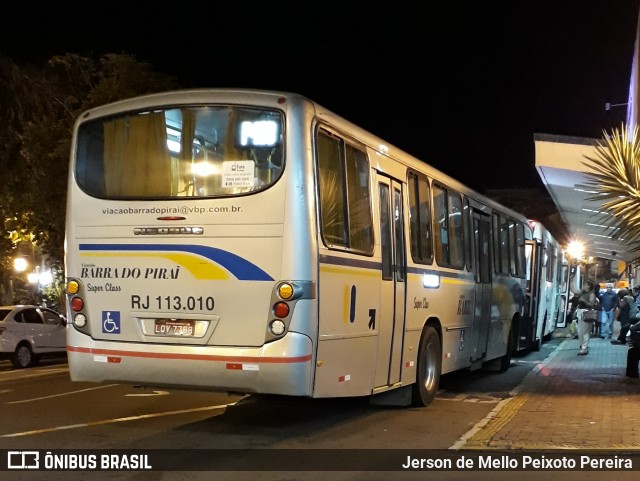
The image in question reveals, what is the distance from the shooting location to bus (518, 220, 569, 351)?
17.9 m

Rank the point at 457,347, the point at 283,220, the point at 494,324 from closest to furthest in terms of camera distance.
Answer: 1. the point at 283,220
2. the point at 457,347
3. the point at 494,324

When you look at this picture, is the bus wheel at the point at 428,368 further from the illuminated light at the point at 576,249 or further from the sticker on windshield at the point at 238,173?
the illuminated light at the point at 576,249

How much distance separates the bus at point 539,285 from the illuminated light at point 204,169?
37.0 feet

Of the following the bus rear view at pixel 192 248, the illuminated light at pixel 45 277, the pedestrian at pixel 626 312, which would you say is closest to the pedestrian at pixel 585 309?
the pedestrian at pixel 626 312

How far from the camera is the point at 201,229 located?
722cm

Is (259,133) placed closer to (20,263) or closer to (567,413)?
(567,413)

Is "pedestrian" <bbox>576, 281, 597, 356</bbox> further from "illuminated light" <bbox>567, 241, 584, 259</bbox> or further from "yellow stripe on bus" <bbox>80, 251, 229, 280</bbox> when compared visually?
"illuminated light" <bbox>567, 241, 584, 259</bbox>

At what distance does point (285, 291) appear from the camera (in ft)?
22.6

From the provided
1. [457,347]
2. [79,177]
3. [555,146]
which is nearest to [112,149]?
[79,177]

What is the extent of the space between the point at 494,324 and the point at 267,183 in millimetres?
8219

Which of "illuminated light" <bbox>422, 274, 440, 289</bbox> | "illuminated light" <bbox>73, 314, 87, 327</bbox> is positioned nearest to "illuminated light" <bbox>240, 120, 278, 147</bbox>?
"illuminated light" <bbox>73, 314, 87, 327</bbox>

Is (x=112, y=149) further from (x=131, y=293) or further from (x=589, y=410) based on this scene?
(x=589, y=410)

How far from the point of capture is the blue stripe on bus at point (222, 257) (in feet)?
23.0

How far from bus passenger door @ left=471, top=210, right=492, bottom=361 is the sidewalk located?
1045mm
